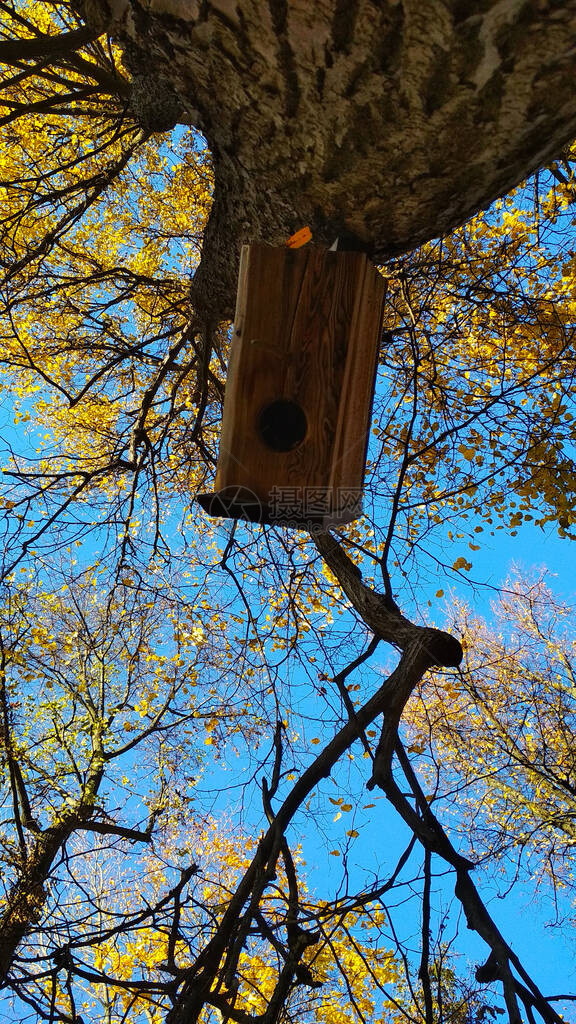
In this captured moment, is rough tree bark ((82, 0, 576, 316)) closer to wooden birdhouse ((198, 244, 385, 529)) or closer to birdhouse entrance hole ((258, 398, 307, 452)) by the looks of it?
wooden birdhouse ((198, 244, 385, 529))

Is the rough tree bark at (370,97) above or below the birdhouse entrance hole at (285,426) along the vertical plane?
above

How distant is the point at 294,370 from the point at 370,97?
2.66 ft

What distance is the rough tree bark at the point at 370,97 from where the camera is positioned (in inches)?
53.4

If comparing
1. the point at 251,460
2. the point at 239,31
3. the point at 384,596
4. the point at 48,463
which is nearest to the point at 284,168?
the point at 239,31

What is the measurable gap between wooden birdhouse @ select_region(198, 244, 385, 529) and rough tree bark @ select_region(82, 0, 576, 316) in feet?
0.72

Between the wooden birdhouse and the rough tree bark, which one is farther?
the wooden birdhouse

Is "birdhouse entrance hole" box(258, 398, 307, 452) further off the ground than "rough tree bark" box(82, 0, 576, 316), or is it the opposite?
"rough tree bark" box(82, 0, 576, 316)

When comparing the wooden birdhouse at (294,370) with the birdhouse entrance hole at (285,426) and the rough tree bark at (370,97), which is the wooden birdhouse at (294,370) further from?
the rough tree bark at (370,97)

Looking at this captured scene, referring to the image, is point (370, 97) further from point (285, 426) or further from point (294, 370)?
point (285, 426)

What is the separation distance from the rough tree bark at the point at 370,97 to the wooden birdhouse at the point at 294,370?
8.6 inches

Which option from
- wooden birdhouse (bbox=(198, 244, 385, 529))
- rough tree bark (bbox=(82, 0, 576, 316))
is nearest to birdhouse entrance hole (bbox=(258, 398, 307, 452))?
wooden birdhouse (bbox=(198, 244, 385, 529))

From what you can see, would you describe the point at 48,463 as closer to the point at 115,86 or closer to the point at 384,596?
the point at 115,86

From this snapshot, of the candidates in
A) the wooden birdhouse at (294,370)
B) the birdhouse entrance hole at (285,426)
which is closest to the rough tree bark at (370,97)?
the wooden birdhouse at (294,370)

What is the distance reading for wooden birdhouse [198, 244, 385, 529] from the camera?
2.06 meters
